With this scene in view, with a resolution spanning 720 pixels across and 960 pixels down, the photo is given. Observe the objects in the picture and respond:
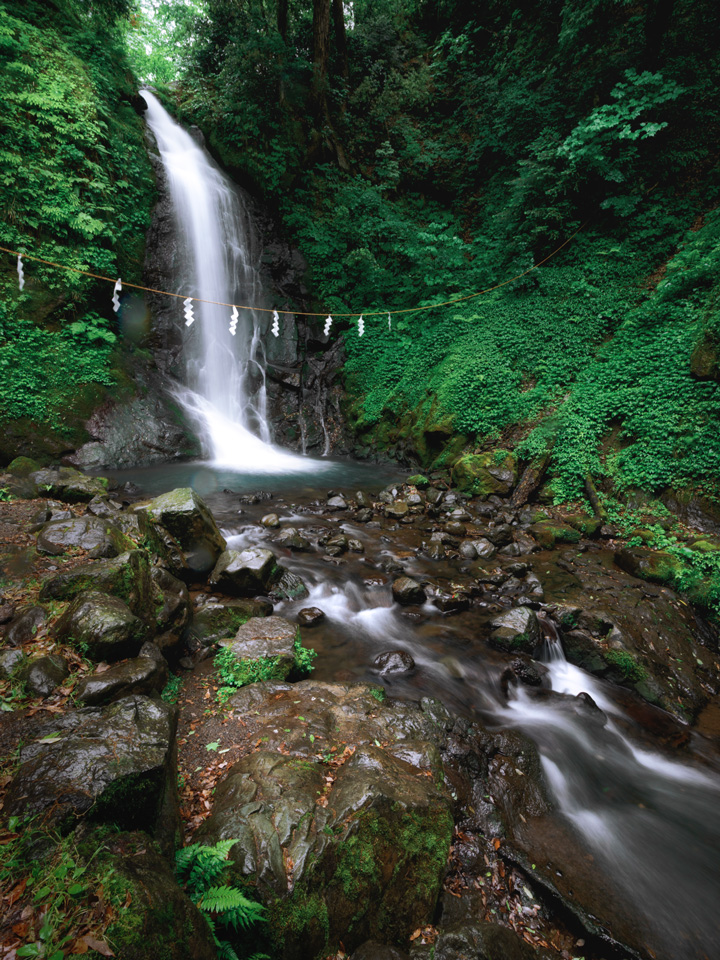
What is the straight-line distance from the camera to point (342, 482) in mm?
11172

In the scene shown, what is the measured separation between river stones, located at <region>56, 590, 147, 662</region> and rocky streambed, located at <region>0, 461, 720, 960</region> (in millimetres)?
17

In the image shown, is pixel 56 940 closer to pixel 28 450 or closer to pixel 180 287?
pixel 28 450

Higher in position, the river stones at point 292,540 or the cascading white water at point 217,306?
the cascading white water at point 217,306

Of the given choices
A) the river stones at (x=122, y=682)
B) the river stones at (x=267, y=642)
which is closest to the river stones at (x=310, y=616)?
the river stones at (x=267, y=642)

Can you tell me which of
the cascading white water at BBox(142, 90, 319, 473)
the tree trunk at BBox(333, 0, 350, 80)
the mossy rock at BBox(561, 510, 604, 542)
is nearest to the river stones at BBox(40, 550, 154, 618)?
the mossy rock at BBox(561, 510, 604, 542)

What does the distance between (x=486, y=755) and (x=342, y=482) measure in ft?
26.8

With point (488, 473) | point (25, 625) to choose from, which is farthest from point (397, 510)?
point (25, 625)

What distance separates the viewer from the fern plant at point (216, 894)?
175 cm

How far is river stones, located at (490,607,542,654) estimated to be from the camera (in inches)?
191

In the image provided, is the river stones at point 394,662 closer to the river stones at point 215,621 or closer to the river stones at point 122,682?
the river stones at point 215,621

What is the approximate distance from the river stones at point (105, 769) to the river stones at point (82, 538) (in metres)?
2.25

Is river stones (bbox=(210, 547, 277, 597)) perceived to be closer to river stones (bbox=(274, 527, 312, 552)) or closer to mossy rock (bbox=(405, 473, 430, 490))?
river stones (bbox=(274, 527, 312, 552))

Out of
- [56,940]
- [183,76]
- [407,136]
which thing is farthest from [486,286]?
[183,76]

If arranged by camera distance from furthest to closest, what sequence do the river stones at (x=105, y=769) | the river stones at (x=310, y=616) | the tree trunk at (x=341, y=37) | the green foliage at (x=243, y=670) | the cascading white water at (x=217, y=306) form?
the tree trunk at (x=341, y=37) < the cascading white water at (x=217, y=306) < the river stones at (x=310, y=616) < the green foliage at (x=243, y=670) < the river stones at (x=105, y=769)
